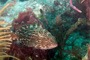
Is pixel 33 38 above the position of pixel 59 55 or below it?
above

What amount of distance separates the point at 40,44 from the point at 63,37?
869 mm

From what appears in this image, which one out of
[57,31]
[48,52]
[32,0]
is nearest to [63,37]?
[57,31]

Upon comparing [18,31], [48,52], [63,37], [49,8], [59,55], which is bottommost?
[59,55]

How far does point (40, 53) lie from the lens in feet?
5.91

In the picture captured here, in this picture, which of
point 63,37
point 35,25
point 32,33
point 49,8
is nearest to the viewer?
point 32,33

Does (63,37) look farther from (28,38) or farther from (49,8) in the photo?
(49,8)

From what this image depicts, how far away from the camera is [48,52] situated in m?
2.04

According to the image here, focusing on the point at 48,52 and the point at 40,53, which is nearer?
the point at 40,53

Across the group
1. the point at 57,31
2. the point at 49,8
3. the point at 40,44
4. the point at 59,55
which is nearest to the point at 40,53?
the point at 40,44

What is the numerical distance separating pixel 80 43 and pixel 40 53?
1121mm

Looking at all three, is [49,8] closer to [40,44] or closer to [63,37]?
[63,37]

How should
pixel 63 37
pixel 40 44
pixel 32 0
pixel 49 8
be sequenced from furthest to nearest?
pixel 32 0
pixel 49 8
pixel 63 37
pixel 40 44

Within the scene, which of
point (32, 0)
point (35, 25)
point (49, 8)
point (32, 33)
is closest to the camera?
point (32, 33)

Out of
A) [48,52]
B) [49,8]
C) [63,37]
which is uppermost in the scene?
[49,8]
